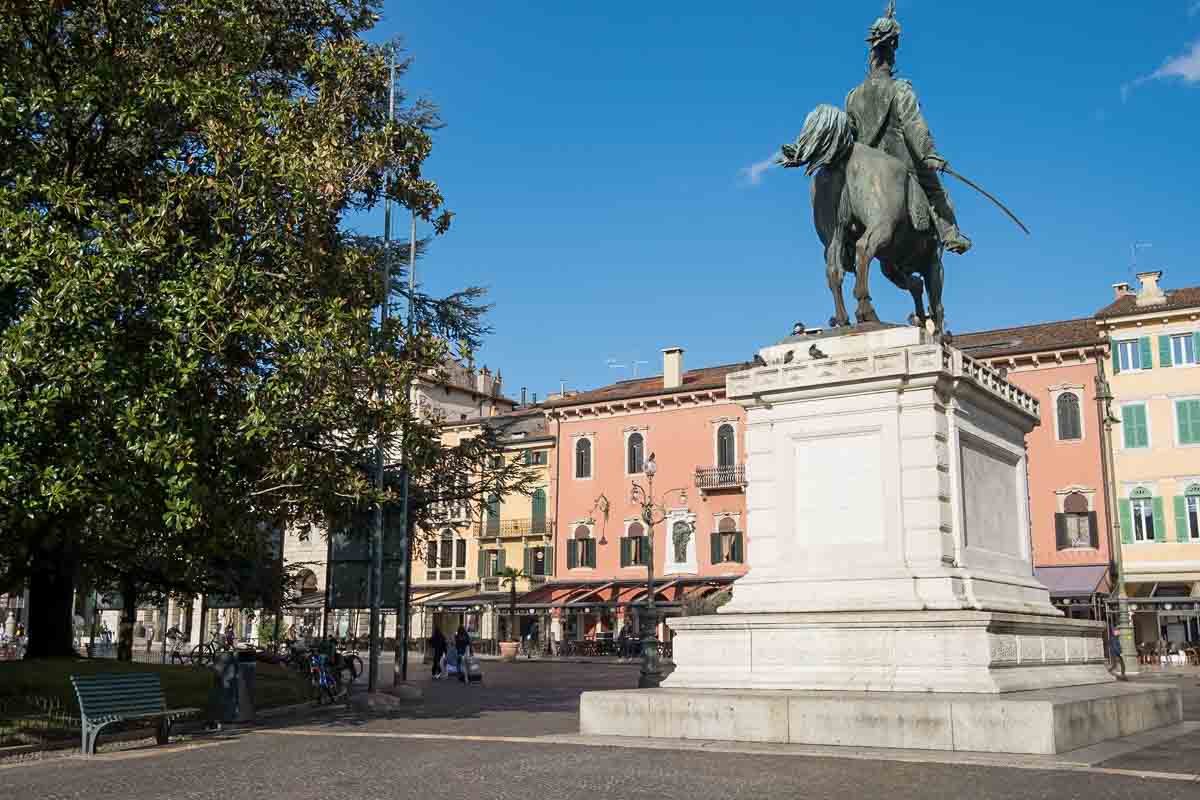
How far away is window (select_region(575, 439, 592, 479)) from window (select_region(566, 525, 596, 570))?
284cm

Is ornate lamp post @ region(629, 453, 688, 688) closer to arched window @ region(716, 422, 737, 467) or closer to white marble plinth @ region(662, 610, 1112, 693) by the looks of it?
arched window @ region(716, 422, 737, 467)

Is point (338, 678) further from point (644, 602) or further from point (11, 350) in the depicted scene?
point (644, 602)

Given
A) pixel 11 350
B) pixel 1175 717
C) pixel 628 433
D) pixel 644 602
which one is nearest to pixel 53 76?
pixel 11 350

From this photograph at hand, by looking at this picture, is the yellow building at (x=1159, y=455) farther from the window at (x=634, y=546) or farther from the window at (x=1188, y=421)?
the window at (x=634, y=546)

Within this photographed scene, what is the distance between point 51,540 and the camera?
587 inches

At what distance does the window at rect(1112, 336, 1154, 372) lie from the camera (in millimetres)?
48375

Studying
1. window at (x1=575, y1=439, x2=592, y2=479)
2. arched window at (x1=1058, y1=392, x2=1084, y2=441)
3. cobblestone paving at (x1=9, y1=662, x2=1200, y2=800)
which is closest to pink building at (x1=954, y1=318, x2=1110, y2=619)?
arched window at (x1=1058, y1=392, x2=1084, y2=441)

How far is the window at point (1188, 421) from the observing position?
47.0 metres

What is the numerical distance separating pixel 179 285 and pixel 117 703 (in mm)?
4666

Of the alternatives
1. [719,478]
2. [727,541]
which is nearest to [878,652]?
[727,541]

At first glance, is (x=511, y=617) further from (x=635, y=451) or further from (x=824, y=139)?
(x=824, y=139)

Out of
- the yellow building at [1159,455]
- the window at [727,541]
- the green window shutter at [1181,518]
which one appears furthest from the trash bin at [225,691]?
the window at [727,541]

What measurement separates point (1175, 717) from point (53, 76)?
15.3m

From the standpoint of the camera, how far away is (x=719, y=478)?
2239 inches
